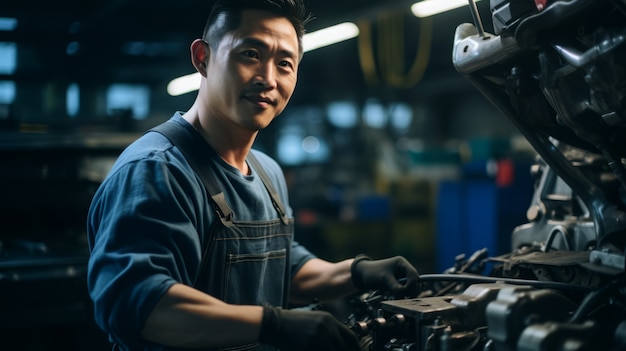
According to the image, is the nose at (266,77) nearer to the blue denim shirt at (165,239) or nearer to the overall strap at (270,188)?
the blue denim shirt at (165,239)

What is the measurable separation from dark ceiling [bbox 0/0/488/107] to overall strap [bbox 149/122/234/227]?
12.3 feet

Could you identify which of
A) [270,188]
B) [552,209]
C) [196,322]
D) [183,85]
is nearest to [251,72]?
[270,188]

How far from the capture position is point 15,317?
105 inches

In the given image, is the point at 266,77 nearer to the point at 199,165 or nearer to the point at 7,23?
the point at 199,165

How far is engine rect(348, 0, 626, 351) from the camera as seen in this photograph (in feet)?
3.74

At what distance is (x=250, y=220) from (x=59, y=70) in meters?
4.25

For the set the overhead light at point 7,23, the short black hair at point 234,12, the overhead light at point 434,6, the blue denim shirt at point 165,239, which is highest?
the overhead light at point 434,6

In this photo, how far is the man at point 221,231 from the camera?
4.09 feet

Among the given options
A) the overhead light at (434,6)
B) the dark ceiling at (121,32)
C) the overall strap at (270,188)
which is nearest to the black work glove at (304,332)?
the overall strap at (270,188)

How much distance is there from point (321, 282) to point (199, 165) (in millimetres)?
570

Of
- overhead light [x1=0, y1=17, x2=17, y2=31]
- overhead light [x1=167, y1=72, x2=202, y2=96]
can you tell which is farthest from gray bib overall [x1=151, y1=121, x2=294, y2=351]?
overhead light [x1=167, y1=72, x2=202, y2=96]

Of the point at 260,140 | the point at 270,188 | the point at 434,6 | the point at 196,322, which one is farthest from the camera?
the point at 260,140

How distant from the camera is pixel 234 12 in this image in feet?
5.25

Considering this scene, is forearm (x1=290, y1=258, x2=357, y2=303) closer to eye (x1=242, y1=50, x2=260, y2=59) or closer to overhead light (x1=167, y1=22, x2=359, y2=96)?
eye (x1=242, y1=50, x2=260, y2=59)
